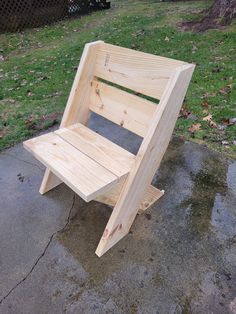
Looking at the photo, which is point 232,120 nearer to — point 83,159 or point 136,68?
point 136,68

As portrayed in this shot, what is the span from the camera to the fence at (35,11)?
7641 millimetres

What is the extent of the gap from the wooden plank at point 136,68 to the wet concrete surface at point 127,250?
0.96 meters

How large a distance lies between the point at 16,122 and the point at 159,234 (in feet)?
7.47

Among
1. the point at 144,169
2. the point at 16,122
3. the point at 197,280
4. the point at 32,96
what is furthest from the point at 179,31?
the point at 197,280

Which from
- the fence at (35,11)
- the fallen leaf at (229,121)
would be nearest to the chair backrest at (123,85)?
the fallen leaf at (229,121)

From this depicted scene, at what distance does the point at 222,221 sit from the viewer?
2.16 meters

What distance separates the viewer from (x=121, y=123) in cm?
209

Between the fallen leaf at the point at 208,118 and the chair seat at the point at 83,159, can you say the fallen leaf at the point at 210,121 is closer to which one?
Answer: the fallen leaf at the point at 208,118

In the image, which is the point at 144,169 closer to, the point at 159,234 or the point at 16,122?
the point at 159,234

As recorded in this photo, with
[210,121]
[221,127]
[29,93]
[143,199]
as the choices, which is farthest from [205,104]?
[29,93]

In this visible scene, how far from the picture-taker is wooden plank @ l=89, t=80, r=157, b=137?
1.93 metres

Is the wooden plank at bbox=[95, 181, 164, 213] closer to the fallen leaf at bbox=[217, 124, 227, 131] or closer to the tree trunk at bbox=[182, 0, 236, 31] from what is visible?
the fallen leaf at bbox=[217, 124, 227, 131]

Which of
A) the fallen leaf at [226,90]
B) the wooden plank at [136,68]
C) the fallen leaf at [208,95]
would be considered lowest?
the fallen leaf at [208,95]

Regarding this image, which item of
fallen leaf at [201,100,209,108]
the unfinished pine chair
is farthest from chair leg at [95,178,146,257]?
fallen leaf at [201,100,209,108]
